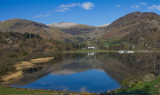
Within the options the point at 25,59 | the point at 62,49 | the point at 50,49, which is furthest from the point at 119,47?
the point at 25,59

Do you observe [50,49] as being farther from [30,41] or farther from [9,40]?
[9,40]

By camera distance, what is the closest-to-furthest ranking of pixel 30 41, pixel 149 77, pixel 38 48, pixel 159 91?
1. pixel 159 91
2. pixel 149 77
3. pixel 38 48
4. pixel 30 41

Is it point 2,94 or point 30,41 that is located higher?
point 30,41

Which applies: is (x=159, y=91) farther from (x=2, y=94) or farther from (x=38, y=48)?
(x=38, y=48)

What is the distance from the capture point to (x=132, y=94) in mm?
23484

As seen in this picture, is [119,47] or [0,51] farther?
[119,47]

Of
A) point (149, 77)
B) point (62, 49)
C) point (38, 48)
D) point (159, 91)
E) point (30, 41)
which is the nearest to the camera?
point (159, 91)

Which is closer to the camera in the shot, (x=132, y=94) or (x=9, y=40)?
(x=132, y=94)

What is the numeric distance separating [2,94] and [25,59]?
87.3 metres

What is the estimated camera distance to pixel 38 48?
556 feet

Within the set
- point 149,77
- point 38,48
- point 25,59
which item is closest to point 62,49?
point 38,48

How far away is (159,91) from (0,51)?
111241 mm

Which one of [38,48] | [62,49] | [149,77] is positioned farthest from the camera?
[62,49]

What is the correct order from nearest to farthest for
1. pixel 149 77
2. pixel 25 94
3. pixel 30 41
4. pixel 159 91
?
pixel 159 91, pixel 25 94, pixel 149 77, pixel 30 41
